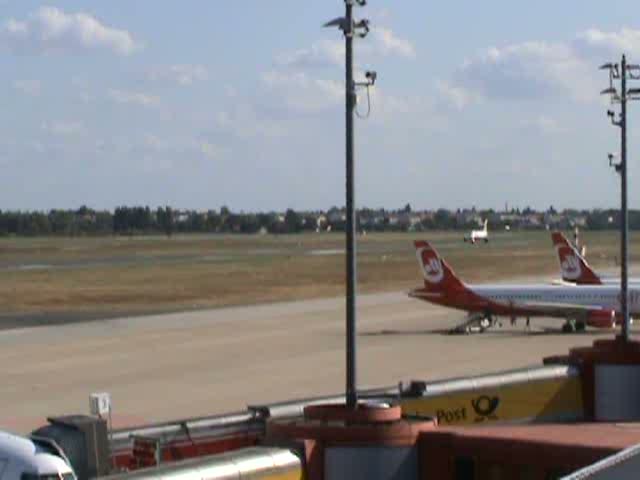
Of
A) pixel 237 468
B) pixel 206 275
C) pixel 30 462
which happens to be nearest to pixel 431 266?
pixel 30 462

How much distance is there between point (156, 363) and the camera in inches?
2208

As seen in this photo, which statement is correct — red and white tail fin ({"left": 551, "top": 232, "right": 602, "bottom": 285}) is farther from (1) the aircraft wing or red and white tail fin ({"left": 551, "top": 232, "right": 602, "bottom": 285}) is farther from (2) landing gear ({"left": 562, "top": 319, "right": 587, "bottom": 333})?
(1) the aircraft wing

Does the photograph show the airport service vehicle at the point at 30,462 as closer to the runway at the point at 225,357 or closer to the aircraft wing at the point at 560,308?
the runway at the point at 225,357

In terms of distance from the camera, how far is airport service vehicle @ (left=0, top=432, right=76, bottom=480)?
1994 centimetres

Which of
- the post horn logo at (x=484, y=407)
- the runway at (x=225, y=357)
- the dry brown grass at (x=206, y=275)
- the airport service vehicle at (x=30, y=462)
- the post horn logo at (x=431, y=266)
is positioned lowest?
the runway at (x=225, y=357)

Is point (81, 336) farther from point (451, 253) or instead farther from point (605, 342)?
point (451, 253)

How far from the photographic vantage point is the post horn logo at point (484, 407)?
2859 cm

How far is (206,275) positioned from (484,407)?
100m

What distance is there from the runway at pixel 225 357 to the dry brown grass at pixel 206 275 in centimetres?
1387

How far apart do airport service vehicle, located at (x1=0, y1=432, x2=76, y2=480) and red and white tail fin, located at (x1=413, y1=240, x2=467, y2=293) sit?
53.0m

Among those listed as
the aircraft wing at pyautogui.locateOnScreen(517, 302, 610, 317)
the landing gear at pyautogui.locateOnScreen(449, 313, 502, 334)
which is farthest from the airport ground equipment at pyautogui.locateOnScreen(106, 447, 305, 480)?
the aircraft wing at pyautogui.locateOnScreen(517, 302, 610, 317)

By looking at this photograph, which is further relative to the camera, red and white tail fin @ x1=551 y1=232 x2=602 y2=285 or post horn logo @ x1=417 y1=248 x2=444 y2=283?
red and white tail fin @ x1=551 y1=232 x2=602 y2=285

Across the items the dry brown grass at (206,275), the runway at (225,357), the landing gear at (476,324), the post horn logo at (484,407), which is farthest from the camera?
the dry brown grass at (206,275)

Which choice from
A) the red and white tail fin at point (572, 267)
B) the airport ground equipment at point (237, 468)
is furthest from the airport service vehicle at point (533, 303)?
the airport ground equipment at point (237, 468)
